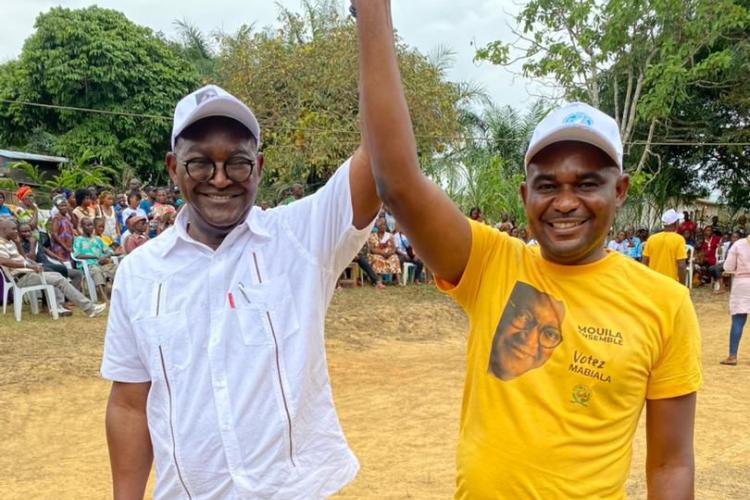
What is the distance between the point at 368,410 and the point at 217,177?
4.93 m

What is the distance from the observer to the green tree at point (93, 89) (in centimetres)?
2245

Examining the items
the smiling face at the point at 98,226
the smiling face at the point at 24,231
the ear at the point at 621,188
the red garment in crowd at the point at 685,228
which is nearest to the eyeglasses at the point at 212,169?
the ear at the point at 621,188

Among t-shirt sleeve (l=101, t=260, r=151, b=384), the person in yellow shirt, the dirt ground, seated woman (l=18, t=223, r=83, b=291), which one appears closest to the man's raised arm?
the person in yellow shirt

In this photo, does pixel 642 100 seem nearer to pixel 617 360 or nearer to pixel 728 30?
pixel 728 30

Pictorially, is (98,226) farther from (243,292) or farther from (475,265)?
(475,265)

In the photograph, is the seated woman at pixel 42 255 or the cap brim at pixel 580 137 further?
the seated woman at pixel 42 255

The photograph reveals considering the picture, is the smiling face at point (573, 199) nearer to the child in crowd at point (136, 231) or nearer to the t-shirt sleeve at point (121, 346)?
the t-shirt sleeve at point (121, 346)

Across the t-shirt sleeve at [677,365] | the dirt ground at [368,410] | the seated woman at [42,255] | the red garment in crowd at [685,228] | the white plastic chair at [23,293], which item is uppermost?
the red garment in crowd at [685,228]

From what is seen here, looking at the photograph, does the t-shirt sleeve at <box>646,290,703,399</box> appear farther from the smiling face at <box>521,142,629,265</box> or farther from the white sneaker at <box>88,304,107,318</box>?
the white sneaker at <box>88,304,107,318</box>

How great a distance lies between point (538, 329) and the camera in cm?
163

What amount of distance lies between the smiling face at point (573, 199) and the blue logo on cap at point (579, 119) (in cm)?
5

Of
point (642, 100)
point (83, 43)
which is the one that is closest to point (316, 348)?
point (642, 100)

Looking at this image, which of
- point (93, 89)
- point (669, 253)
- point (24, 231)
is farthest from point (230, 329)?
point (93, 89)

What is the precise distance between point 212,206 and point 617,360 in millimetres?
1064
